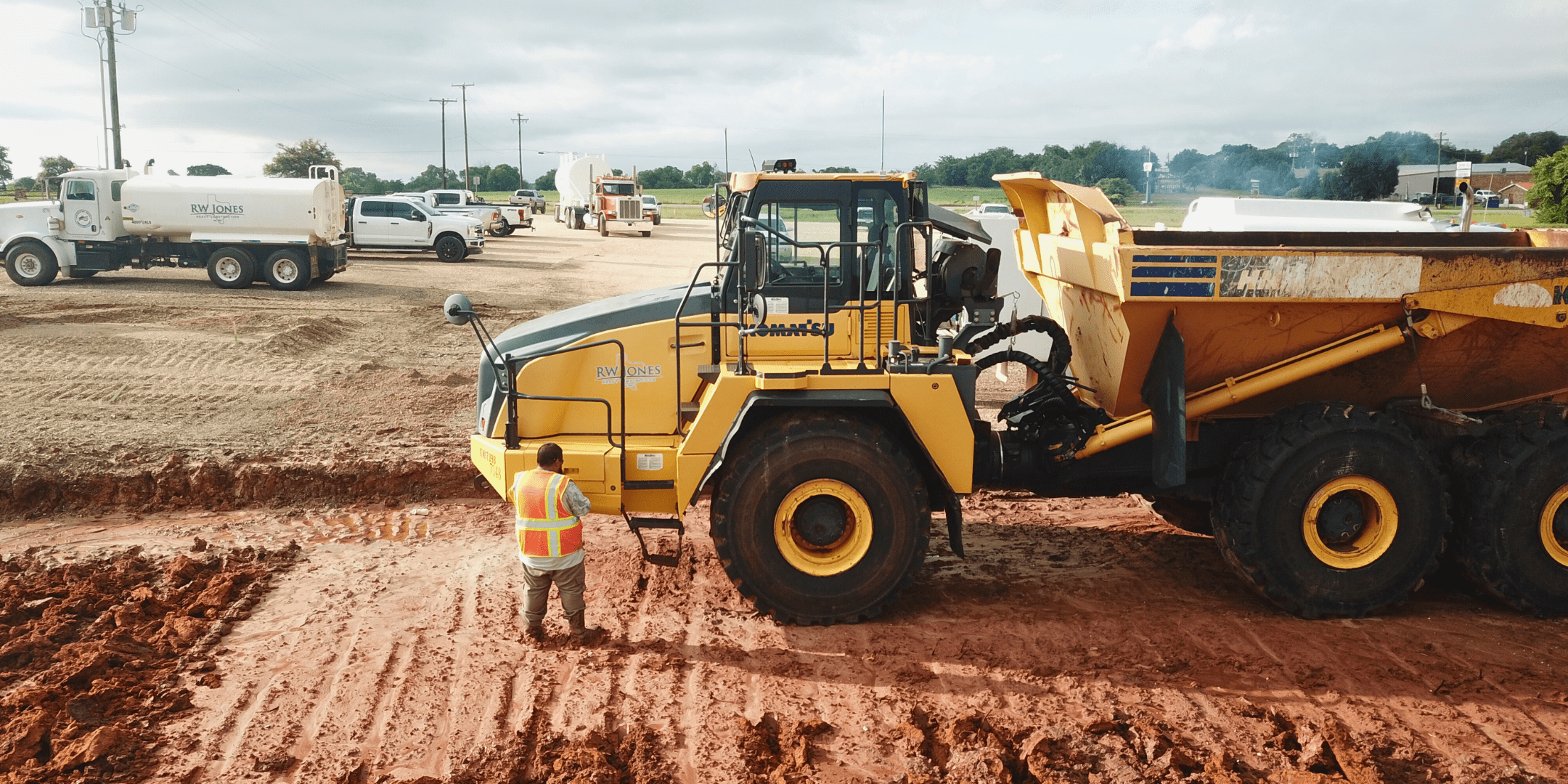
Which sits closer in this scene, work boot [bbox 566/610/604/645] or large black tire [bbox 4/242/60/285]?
work boot [bbox 566/610/604/645]

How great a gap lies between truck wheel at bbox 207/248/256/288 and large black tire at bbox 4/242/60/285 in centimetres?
300

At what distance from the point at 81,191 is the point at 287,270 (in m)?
4.15

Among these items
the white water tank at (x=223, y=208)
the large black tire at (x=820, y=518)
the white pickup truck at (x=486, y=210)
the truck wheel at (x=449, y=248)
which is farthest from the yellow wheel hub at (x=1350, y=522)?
the white pickup truck at (x=486, y=210)

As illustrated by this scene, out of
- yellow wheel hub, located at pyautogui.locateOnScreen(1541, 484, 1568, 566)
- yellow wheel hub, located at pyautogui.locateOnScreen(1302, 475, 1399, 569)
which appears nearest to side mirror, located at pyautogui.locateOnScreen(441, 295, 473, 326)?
yellow wheel hub, located at pyautogui.locateOnScreen(1302, 475, 1399, 569)

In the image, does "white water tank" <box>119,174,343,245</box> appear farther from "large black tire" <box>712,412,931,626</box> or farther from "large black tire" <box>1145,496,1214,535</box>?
"large black tire" <box>1145,496,1214,535</box>

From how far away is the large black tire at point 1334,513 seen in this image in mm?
6426

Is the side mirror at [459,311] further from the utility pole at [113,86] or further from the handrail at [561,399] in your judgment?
the utility pole at [113,86]

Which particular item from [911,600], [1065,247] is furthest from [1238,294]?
[911,600]

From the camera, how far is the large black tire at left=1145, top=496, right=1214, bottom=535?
8.02 meters

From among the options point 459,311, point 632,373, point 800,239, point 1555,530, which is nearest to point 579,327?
point 632,373

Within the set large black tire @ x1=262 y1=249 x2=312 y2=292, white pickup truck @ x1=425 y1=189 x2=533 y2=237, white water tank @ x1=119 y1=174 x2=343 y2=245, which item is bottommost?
large black tire @ x1=262 y1=249 x2=312 y2=292

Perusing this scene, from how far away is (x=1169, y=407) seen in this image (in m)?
6.57

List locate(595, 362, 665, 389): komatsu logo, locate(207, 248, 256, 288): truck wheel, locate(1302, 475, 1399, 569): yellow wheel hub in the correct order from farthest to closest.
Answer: locate(207, 248, 256, 288): truck wheel < locate(595, 362, 665, 389): komatsu logo < locate(1302, 475, 1399, 569): yellow wheel hub

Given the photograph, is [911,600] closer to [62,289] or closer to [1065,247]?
[1065,247]
